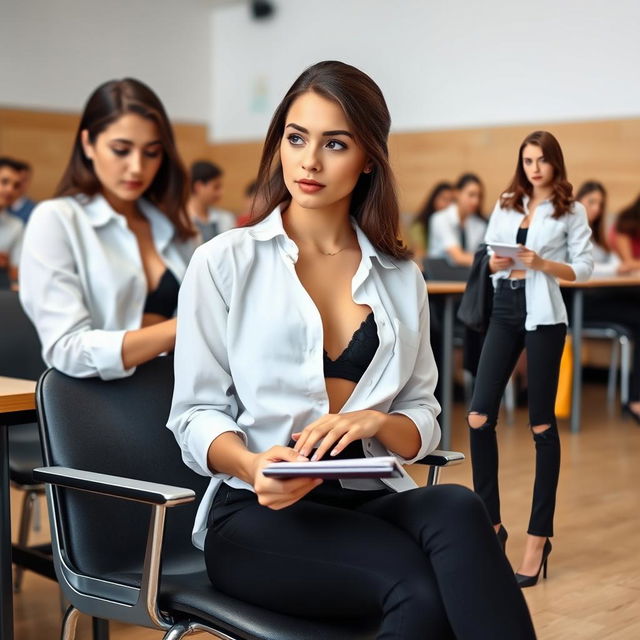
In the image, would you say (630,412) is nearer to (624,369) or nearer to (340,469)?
(624,369)

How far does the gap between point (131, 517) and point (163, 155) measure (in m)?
1.06

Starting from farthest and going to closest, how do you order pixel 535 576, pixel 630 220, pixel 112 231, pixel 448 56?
A: pixel 448 56
pixel 630 220
pixel 112 231
pixel 535 576

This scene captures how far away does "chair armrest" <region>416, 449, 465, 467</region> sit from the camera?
1801 mm

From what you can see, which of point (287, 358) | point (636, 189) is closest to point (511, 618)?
point (287, 358)

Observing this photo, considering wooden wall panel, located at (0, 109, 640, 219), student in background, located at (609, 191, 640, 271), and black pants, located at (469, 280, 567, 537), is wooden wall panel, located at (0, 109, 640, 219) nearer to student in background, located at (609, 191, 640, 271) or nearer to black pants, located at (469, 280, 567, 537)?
student in background, located at (609, 191, 640, 271)

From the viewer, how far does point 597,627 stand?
240 cm

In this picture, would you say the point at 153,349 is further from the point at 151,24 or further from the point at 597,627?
the point at 151,24

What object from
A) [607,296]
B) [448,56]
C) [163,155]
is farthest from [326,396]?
[448,56]

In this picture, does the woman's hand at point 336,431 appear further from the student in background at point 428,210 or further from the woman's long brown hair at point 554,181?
the student in background at point 428,210

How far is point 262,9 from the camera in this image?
9.29 meters

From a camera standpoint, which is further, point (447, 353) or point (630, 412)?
point (630, 412)

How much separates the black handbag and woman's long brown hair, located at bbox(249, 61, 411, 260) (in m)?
0.14

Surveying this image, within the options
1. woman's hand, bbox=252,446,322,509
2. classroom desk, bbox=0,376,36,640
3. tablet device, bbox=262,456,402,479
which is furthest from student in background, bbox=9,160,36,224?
tablet device, bbox=262,456,402,479

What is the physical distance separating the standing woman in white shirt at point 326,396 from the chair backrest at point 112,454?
0.17 metres
